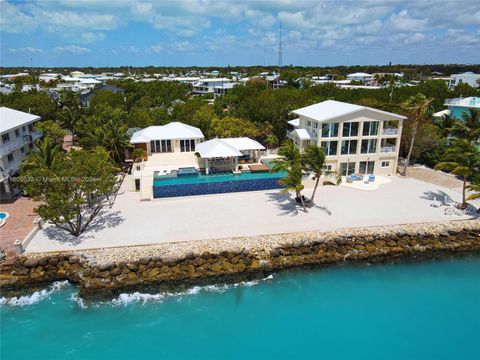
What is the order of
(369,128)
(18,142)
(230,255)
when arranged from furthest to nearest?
(369,128) → (18,142) → (230,255)

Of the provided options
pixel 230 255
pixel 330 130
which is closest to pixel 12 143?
pixel 230 255

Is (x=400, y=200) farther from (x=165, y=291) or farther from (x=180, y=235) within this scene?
(x=165, y=291)

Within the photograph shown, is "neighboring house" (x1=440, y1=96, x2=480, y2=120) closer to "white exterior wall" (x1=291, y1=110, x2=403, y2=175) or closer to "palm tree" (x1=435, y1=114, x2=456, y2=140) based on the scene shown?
"palm tree" (x1=435, y1=114, x2=456, y2=140)

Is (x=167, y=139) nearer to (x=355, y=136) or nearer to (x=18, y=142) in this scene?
(x=18, y=142)

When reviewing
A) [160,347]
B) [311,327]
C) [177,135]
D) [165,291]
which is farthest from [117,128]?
[311,327]

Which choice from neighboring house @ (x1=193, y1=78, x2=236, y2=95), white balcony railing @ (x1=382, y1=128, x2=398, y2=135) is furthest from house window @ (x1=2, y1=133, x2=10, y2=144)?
neighboring house @ (x1=193, y1=78, x2=236, y2=95)
